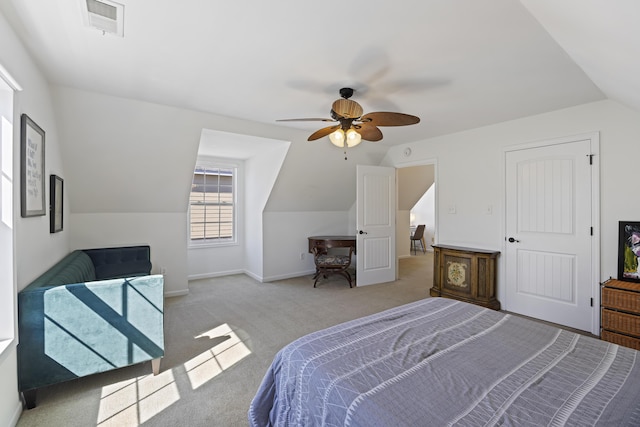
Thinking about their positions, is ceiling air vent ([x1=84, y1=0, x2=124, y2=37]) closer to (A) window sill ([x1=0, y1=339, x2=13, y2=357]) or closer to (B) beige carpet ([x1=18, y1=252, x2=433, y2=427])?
(A) window sill ([x1=0, y1=339, x2=13, y2=357])

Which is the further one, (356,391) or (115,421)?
(115,421)

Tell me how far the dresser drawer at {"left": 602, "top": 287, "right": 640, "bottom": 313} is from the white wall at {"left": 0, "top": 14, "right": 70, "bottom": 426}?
4384 millimetres

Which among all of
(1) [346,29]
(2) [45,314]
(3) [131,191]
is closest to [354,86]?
(1) [346,29]

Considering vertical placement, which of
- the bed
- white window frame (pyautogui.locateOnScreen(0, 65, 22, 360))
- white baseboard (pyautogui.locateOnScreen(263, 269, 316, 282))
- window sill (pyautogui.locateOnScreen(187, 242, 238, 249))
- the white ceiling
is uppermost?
the white ceiling

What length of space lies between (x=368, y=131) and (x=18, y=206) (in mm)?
2625

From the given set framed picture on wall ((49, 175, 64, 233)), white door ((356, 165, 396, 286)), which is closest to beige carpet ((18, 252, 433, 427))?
white door ((356, 165, 396, 286))

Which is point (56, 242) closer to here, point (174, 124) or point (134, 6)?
point (174, 124)

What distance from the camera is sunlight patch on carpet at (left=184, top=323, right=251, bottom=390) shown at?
7.79 ft

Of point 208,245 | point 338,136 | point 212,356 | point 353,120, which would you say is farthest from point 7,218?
point 208,245

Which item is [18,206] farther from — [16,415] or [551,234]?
[551,234]

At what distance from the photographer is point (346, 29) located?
186 cm

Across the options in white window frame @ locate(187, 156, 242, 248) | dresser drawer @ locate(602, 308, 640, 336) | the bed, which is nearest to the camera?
the bed

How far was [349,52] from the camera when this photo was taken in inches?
83.6

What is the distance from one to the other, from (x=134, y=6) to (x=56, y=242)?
252 cm
